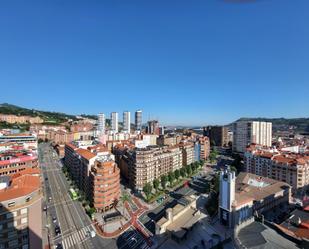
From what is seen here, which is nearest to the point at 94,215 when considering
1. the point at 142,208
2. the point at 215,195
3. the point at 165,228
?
the point at 142,208

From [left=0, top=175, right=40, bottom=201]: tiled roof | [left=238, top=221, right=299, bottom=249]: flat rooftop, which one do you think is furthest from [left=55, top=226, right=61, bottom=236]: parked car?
[left=238, top=221, right=299, bottom=249]: flat rooftop

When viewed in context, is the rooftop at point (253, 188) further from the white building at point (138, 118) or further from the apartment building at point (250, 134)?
the white building at point (138, 118)

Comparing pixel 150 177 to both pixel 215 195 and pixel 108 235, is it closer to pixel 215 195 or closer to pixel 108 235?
pixel 215 195

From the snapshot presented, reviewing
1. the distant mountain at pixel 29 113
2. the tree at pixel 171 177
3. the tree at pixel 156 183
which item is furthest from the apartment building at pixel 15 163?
the distant mountain at pixel 29 113

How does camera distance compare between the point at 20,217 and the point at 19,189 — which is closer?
the point at 20,217

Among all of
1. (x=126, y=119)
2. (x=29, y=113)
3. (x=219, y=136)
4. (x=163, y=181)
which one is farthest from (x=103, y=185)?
(x=29, y=113)

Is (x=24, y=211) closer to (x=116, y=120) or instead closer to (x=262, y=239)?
(x=262, y=239)
